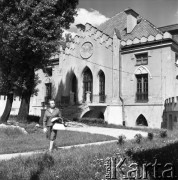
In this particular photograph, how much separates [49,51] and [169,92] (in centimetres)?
1180

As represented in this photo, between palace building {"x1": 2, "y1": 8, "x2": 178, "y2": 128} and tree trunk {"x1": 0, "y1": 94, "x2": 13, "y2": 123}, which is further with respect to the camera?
palace building {"x1": 2, "y1": 8, "x2": 178, "y2": 128}

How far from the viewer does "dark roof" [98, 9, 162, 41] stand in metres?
27.8

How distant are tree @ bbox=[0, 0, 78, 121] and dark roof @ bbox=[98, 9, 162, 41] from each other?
998 centimetres

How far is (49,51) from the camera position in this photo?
18969 millimetres

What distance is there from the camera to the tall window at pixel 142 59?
2570 centimetres

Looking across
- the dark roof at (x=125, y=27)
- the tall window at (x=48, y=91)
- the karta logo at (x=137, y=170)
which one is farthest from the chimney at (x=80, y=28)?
the karta logo at (x=137, y=170)

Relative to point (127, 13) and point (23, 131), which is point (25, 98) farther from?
point (127, 13)

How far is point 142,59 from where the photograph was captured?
85.3ft

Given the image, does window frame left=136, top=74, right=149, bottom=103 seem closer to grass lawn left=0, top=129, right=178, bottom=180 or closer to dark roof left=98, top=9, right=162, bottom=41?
dark roof left=98, top=9, right=162, bottom=41

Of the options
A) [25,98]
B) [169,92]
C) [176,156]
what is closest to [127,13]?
[169,92]

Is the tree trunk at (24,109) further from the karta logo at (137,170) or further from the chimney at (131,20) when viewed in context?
the chimney at (131,20)

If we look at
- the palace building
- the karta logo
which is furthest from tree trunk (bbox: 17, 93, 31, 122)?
the karta logo

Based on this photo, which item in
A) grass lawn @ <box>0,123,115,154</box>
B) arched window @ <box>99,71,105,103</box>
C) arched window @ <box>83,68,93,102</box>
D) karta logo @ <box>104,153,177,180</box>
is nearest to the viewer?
karta logo @ <box>104,153,177,180</box>

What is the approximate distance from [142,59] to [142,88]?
9.07 ft
